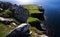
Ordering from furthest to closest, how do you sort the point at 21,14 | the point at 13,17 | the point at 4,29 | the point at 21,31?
the point at 13,17 → the point at 21,14 → the point at 4,29 → the point at 21,31

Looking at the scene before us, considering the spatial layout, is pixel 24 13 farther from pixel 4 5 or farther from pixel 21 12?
pixel 4 5

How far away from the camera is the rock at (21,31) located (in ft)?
118

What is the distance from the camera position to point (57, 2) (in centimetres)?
12012

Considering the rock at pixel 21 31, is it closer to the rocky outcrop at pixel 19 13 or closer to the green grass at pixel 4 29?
the green grass at pixel 4 29

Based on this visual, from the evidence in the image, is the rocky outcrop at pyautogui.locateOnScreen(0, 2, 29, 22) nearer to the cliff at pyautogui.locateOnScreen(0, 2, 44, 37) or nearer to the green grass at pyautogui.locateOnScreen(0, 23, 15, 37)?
the cliff at pyautogui.locateOnScreen(0, 2, 44, 37)

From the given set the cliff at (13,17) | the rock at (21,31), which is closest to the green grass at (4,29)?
the cliff at (13,17)

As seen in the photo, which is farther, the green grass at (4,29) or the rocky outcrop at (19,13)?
the rocky outcrop at (19,13)

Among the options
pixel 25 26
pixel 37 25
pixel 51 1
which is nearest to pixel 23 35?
pixel 25 26

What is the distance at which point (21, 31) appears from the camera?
1447 inches

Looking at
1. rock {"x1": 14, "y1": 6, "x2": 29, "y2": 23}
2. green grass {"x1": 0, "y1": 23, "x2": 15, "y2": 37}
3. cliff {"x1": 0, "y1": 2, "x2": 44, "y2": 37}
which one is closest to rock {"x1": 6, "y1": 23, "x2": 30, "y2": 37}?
green grass {"x1": 0, "y1": 23, "x2": 15, "y2": 37}

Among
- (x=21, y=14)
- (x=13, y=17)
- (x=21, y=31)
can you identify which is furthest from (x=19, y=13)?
(x=21, y=31)

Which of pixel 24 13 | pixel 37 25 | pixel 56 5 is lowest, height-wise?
pixel 56 5

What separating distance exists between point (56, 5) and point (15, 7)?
68.8 m

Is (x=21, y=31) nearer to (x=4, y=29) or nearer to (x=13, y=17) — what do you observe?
(x=4, y=29)
